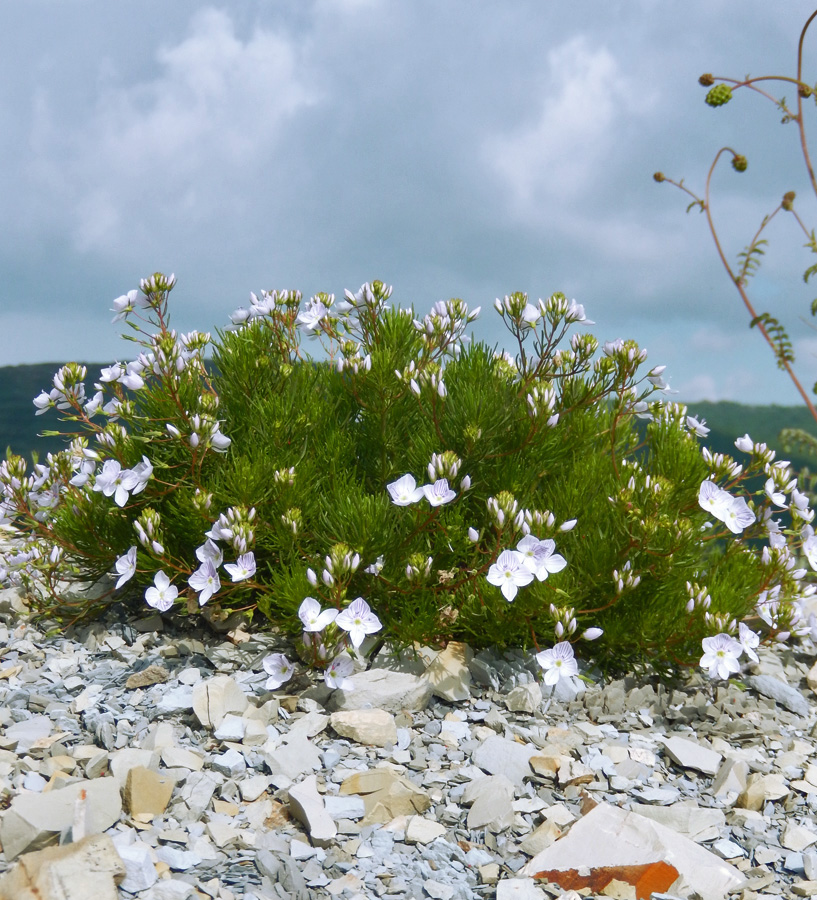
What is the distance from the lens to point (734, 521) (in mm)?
4605

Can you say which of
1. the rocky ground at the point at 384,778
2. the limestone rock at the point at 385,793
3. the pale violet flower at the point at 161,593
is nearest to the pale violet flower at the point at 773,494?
the rocky ground at the point at 384,778

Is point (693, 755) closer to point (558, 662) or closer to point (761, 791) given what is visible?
point (761, 791)

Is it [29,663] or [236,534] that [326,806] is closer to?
[236,534]

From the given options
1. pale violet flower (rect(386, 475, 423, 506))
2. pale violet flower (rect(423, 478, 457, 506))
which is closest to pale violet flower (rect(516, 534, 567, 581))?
pale violet flower (rect(423, 478, 457, 506))

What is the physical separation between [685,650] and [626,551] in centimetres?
89

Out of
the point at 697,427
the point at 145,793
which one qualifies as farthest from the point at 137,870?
the point at 697,427

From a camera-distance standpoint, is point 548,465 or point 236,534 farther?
point 548,465

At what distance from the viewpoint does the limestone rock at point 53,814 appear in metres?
3.11

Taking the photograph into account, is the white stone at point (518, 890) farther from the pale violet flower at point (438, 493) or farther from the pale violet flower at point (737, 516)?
the pale violet flower at point (737, 516)

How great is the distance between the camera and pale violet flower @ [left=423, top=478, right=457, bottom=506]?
4.15m

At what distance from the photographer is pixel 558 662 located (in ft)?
13.7

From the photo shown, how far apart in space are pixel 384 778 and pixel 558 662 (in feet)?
3.63

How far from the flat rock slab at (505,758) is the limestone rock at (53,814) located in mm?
1633

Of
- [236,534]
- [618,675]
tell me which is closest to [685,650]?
[618,675]
